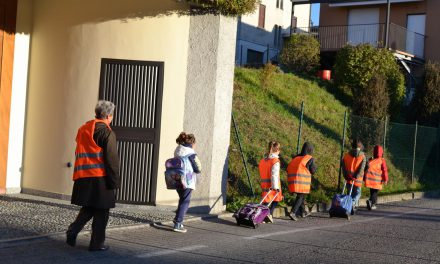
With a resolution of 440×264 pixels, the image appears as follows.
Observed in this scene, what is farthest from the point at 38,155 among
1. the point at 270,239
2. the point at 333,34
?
the point at 333,34

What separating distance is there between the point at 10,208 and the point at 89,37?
3.38 metres

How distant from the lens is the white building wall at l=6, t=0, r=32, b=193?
1249 centimetres

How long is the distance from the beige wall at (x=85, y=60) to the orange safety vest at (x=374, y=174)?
5.50 meters

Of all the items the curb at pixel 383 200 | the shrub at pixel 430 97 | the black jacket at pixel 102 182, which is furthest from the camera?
the shrub at pixel 430 97

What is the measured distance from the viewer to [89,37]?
12047 millimetres

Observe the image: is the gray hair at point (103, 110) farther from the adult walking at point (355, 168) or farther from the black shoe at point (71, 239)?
the adult walking at point (355, 168)

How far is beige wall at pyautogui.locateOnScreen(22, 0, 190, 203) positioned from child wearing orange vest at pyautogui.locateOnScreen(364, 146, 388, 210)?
548 centimetres

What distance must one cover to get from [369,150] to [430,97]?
6387mm

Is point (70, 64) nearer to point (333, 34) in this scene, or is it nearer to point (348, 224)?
point (348, 224)

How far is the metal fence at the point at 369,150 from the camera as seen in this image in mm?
15742

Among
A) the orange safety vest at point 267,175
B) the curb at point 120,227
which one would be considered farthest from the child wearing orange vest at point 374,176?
the curb at point 120,227

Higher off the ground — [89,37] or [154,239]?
[89,37]

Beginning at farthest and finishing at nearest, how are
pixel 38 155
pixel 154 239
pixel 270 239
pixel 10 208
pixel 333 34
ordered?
pixel 333 34
pixel 38 155
pixel 10 208
pixel 270 239
pixel 154 239

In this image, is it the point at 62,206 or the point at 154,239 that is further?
the point at 62,206
